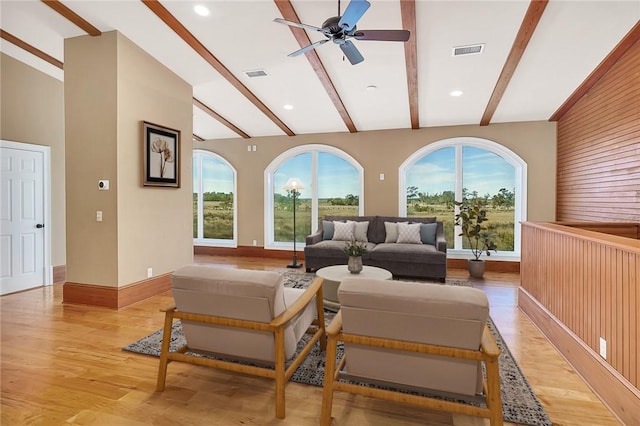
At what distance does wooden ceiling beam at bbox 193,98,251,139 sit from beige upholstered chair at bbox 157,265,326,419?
4354 mm

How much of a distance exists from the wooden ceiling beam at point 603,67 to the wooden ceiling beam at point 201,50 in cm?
465

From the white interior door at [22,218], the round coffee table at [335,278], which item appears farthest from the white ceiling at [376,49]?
the round coffee table at [335,278]

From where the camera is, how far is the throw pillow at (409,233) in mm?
5691

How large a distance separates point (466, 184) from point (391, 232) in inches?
70.2

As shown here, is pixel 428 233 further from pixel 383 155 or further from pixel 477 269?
pixel 383 155

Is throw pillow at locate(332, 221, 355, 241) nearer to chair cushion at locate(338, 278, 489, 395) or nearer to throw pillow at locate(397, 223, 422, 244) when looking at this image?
throw pillow at locate(397, 223, 422, 244)

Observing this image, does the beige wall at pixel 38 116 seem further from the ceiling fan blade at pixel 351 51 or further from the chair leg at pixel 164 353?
the ceiling fan blade at pixel 351 51

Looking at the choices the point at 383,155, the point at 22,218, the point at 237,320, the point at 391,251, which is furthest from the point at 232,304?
the point at 383,155

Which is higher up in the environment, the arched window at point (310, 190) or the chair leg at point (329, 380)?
the arched window at point (310, 190)

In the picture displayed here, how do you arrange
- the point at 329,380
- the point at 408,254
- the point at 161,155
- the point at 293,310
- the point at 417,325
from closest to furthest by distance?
the point at 417,325, the point at 329,380, the point at 293,310, the point at 161,155, the point at 408,254

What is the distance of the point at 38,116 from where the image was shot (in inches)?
188

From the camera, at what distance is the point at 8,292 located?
14.5 ft

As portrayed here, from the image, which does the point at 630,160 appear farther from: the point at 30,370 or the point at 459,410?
the point at 30,370

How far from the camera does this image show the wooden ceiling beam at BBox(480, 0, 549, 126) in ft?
10.3
